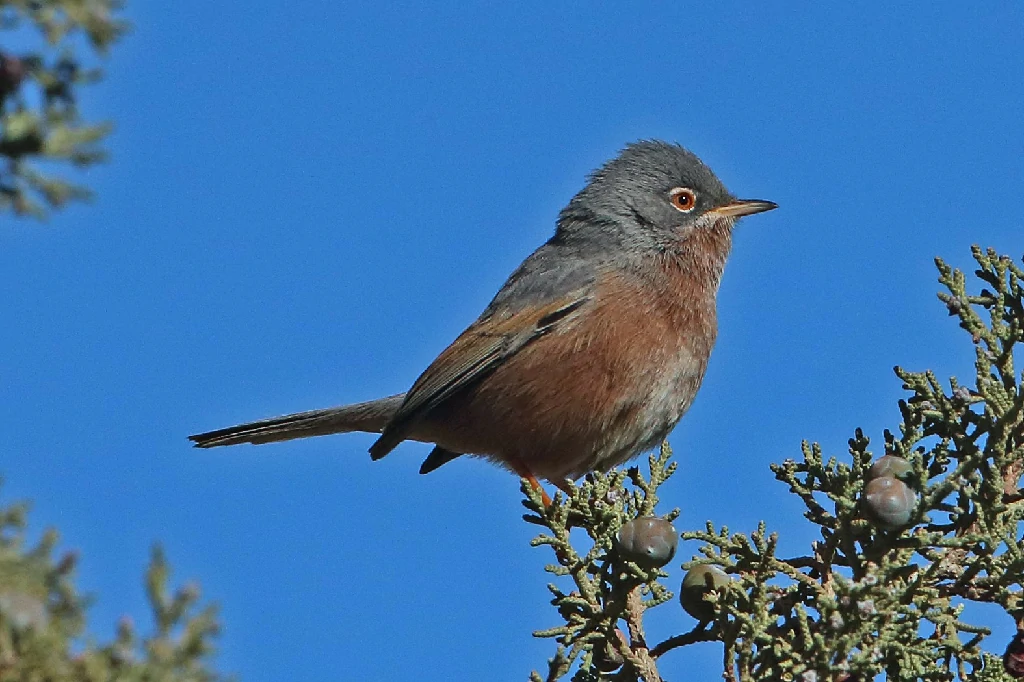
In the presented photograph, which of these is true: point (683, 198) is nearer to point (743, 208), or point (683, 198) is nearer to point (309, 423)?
point (743, 208)

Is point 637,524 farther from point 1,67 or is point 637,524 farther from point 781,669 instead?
point 1,67

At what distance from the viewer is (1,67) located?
3.14m

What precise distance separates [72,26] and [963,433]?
3327mm

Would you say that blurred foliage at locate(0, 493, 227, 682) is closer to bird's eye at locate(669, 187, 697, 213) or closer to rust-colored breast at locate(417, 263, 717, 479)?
rust-colored breast at locate(417, 263, 717, 479)

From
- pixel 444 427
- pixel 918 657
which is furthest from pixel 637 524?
pixel 444 427

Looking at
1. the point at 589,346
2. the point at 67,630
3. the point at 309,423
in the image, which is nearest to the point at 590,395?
the point at 589,346

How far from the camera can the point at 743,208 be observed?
25.8 feet

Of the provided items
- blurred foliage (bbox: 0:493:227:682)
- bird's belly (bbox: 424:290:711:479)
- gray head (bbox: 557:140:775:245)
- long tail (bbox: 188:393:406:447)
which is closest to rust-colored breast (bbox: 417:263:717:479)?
bird's belly (bbox: 424:290:711:479)

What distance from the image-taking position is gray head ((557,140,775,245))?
25.7 feet

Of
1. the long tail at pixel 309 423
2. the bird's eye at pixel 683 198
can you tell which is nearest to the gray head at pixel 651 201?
the bird's eye at pixel 683 198

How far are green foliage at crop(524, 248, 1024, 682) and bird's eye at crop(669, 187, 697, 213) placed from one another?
3222mm

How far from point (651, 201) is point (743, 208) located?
603mm

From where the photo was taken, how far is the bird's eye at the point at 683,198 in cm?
795

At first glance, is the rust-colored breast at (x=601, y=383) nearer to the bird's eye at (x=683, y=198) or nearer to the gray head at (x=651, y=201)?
the gray head at (x=651, y=201)
